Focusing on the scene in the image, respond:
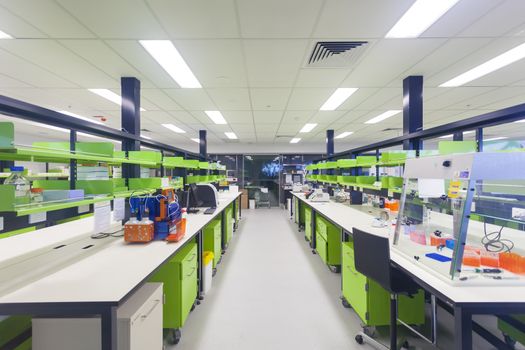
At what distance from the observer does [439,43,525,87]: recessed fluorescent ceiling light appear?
2.65 m

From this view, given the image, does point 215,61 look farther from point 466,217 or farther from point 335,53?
point 466,217

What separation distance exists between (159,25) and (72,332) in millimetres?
2337

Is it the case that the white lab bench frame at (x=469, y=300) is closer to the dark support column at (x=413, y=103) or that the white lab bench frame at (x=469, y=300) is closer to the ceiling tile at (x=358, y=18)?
the ceiling tile at (x=358, y=18)

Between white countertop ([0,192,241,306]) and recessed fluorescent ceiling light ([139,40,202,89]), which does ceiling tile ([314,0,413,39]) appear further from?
white countertop ([0,192,241,306])

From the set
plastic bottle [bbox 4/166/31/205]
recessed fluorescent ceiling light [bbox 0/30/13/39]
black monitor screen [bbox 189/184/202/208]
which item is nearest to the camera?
plastic bottle [bbox 4/166/31/205]

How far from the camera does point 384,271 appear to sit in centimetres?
158

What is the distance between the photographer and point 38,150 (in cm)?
138

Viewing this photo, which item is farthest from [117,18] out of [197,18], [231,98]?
[231,98]

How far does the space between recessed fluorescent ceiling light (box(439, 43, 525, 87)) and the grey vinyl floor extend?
2.82 m

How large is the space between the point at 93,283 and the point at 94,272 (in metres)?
0.16

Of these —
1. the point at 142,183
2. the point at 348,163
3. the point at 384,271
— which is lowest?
the point at 384,271

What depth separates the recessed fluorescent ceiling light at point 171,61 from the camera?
2473 mm

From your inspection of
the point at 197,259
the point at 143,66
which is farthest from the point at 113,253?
the point at 143,66

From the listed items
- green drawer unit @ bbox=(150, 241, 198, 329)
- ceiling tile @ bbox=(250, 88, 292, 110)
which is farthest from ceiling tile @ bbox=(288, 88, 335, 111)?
green drawer unit @ bbox=(150, 241, 198, 329)
